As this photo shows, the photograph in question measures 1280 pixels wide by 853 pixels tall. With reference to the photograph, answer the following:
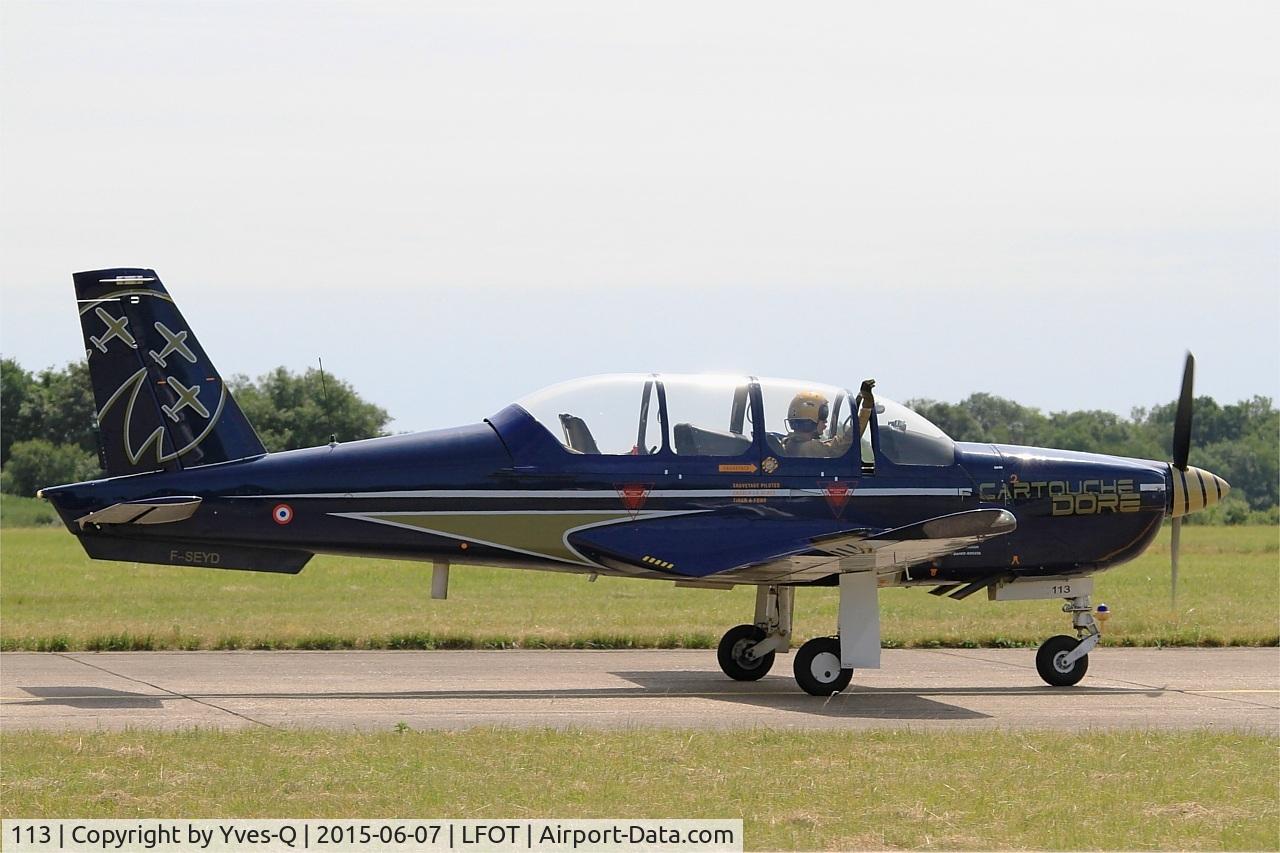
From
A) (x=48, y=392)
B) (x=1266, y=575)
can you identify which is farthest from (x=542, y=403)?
(x=48, y=392)

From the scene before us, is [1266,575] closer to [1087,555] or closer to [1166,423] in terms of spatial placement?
[1087,555]

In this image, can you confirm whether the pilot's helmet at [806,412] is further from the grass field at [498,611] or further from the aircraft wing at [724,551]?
the grass field at [498,611]

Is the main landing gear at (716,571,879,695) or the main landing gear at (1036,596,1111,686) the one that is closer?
the main landing gear at (716,571,879,695)

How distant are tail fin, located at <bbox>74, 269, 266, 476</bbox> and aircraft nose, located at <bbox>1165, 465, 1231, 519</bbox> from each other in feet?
29.5

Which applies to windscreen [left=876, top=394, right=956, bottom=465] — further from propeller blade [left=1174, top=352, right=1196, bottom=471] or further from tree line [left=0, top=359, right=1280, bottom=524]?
tree line [left=0, top=359, right=1280, bottom=524]

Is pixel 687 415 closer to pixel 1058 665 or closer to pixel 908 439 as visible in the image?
pixel 908 439

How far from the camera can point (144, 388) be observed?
46.0ft

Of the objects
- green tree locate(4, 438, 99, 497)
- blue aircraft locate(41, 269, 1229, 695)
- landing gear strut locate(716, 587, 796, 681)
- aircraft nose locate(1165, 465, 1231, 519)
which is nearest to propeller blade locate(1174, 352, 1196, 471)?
aircraft nose locate(1165, 465, 1231, 519)

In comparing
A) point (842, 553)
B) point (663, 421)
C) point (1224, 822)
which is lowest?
point (1224, 822)

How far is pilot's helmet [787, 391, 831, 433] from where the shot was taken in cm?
1446

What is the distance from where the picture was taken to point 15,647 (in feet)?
56.3

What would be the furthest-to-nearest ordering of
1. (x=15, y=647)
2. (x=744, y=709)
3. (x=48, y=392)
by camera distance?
(x=48, y=392), (x=15, y=647), (x=744, y=709)

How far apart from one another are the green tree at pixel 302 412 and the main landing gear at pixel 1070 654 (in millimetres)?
30219

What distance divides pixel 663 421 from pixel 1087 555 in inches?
174
